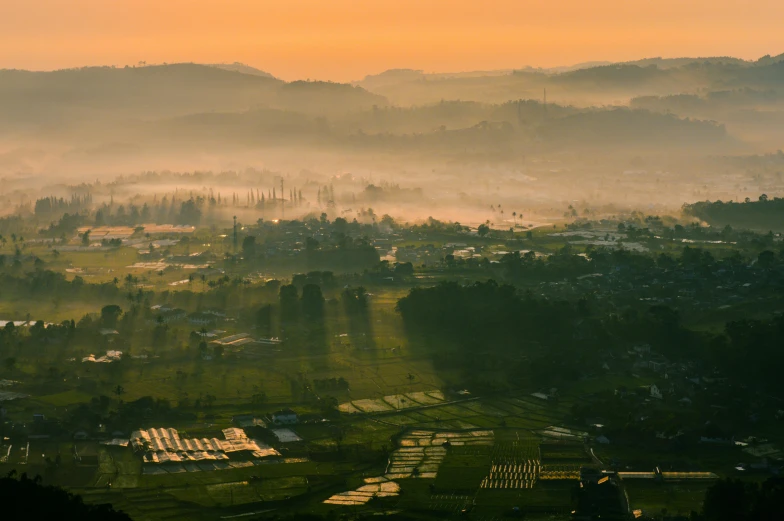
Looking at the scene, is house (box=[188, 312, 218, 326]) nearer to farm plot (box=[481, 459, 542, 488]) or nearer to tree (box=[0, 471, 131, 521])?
farm plot (box=[481, 459, 542, 488])

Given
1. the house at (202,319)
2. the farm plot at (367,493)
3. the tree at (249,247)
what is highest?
the tree at (249,247)

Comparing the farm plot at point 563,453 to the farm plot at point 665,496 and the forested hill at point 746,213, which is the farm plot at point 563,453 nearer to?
the farm plot at point 665,496

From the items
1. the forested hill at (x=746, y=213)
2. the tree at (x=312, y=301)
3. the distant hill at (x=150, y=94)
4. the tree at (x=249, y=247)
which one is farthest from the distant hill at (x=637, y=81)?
the tree at (x=312, y=301)

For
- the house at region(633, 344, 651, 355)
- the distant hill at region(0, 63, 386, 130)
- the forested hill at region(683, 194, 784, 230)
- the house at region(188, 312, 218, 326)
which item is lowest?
the house at region(188, 312, 218, 326)

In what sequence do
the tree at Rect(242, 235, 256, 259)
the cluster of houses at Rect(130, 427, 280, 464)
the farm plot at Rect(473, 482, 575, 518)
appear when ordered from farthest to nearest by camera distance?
1. the tree at Rect(242, 235, 256, 259)
2. the cluster of houses at Rect(130, 427, 280, 464)
3. the farm plot at Rect(473, 482, 575, 518)

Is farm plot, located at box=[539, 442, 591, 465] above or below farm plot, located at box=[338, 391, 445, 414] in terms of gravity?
below

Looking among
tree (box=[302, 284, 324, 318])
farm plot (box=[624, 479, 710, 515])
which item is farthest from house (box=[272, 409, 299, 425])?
tree (box=[302, 284, 324, 318])

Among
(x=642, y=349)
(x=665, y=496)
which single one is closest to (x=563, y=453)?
(x=665, y=496)

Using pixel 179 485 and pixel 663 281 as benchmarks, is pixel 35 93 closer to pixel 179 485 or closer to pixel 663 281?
pixel 663 281
